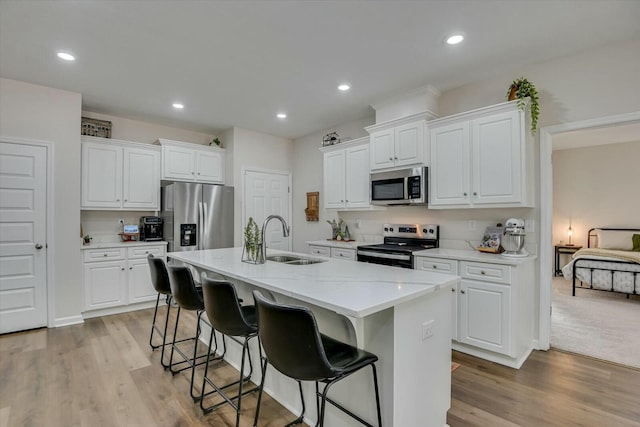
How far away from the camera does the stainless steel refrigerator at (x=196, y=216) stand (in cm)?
449

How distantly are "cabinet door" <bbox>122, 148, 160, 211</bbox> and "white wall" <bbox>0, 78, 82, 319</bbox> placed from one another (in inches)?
24.0

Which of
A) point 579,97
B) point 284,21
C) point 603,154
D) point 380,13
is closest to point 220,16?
point 284,21

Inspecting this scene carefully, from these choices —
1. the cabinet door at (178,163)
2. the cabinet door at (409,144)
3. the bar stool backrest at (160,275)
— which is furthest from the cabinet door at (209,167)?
the cabinet door at (409,144)

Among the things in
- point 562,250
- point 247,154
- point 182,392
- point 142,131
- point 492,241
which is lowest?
point 182,392

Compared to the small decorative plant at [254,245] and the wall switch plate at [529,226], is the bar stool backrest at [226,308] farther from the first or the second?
the wall switch plate at [529,226]

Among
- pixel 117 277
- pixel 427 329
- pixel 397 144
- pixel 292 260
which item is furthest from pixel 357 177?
pixel 117 277

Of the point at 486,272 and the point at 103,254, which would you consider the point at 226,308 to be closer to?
the point at 486,272

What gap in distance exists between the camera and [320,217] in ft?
17.8

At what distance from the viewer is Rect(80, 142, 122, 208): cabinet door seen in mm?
4082

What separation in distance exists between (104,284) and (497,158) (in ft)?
15.5

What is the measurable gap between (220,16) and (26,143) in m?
2.84

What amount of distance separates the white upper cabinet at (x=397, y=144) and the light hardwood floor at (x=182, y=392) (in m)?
2.08

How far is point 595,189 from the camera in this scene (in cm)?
630

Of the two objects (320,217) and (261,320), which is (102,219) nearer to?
(320,217)
